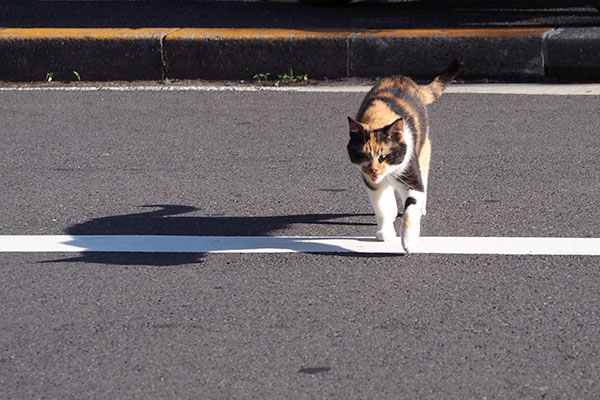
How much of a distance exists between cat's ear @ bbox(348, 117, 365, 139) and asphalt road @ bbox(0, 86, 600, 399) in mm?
570

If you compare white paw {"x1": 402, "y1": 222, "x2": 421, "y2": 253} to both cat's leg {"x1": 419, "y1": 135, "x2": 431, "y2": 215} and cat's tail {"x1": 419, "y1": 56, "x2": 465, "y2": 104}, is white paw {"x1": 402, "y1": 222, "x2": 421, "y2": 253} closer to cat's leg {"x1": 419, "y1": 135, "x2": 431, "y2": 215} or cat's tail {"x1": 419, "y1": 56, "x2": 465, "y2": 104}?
cat's leg {"x1": 419, "y1": 135, "x2": 431, "y2": 215}

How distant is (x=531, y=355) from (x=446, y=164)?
8.95 feet

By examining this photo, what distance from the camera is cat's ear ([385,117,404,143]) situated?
4.60 meters

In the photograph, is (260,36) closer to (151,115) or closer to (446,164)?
(151,115)

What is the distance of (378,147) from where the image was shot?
460cm

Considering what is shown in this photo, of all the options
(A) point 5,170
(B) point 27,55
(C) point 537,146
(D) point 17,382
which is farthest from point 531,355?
(B) point 27,55

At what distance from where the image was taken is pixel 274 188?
584cm

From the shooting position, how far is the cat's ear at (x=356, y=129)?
462 centimetres

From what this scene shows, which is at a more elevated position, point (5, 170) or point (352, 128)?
point (352, 128)

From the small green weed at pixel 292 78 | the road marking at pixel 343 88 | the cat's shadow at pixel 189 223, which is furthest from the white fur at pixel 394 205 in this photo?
the small green weed at pixel 292 78

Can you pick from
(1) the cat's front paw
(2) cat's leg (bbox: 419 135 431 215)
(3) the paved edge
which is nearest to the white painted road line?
(1) the cat's front paw

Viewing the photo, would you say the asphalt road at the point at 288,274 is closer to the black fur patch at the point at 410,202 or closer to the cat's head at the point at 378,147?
the black fur patch at the point at 410,202

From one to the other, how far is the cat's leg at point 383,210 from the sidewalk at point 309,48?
3.78 meters

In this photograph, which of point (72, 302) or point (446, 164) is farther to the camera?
point (446, 164)
